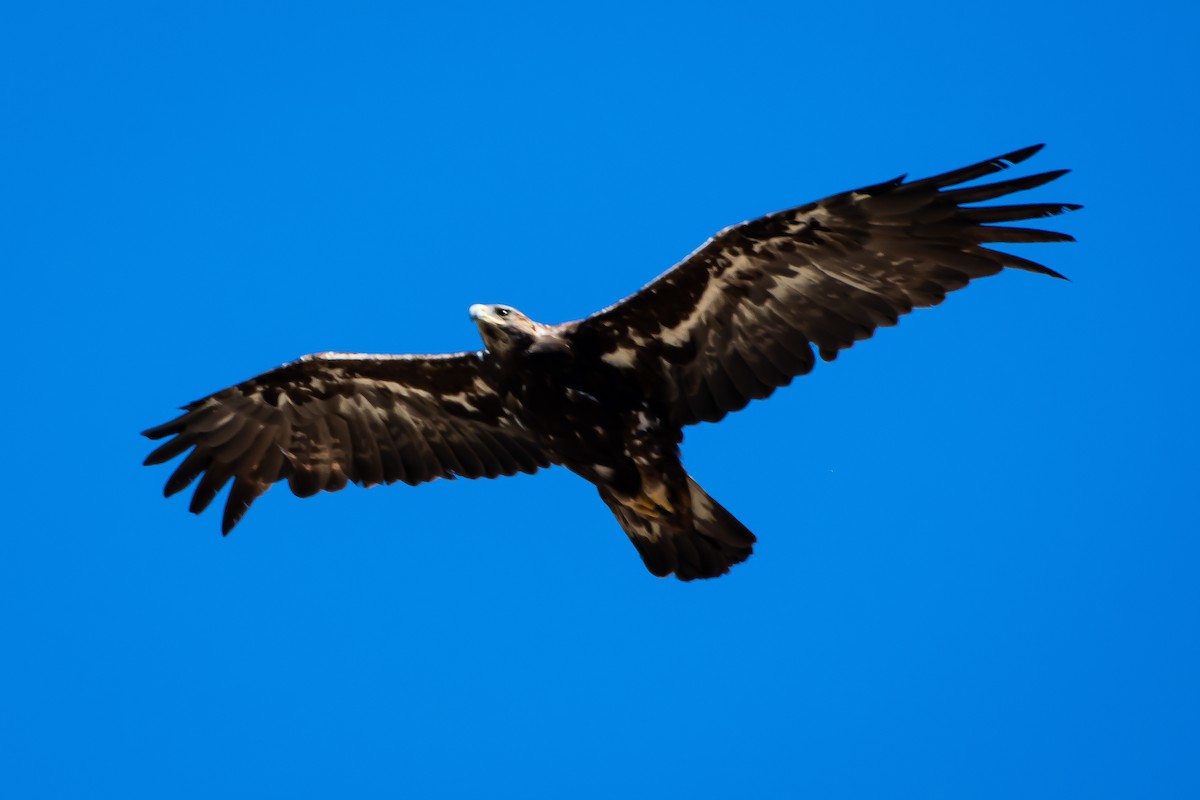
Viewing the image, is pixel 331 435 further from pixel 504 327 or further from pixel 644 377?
pixel 644 377

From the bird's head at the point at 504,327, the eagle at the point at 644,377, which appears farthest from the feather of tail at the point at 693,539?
the bird's head at the point at 504,327

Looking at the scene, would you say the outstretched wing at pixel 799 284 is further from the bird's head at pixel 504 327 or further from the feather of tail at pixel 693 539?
the feather of tail at pixel 693 539

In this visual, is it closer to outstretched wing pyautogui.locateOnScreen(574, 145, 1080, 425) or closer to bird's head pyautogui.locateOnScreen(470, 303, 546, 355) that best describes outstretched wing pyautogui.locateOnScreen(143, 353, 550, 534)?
bird's head pyautogui.locateOnScreen(470, 303, 546, 355)

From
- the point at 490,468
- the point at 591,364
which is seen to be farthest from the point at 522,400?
the point at 490,468

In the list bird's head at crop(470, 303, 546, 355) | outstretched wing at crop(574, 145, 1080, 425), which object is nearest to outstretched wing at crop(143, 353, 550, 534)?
bird's head at crop(470, 303, 546, 355)

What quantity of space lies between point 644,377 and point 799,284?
149 cm

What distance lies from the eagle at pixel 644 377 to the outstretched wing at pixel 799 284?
12mm

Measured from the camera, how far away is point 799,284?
12.1 m

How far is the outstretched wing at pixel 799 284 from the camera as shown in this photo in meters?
11.4

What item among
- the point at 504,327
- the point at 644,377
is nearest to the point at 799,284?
the point at 644,377

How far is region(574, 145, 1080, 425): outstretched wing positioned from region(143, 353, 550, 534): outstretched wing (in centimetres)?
181

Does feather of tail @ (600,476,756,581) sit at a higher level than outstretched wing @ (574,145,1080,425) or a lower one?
lower

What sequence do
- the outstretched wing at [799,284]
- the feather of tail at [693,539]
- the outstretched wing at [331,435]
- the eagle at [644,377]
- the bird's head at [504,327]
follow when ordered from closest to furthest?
the outstretched wing at [799,284] → the eagle at [644,377] → the bird's head at [504,327] → the feather of tail at [693,539] → the outstretched wing at [331,435]

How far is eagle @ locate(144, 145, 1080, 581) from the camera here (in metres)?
11.6
